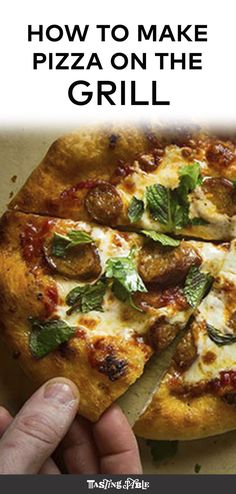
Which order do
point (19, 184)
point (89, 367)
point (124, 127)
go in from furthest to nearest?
1. point (19, 184)
2. point (124, 127)
3. point (89, 367)

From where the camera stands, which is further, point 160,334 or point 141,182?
point 141,182

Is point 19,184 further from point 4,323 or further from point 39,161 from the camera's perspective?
point 4,323

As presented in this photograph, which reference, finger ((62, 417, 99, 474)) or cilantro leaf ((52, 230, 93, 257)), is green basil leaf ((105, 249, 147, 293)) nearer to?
cilantro leaf ((52, 230, 93, 257))

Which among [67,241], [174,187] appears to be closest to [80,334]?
[67,241]

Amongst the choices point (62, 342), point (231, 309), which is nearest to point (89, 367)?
point (62, 342)

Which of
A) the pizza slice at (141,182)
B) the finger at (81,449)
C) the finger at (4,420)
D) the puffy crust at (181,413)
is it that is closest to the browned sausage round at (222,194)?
the pizza slice at (141,182)

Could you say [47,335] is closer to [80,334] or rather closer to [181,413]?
[80,334]
